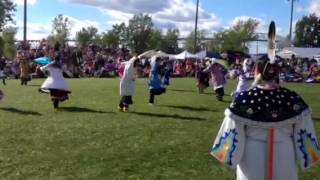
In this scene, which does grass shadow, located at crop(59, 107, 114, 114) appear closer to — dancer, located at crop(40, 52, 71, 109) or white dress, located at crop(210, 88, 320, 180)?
dancer, located at crop(40, 52, 71, 109)

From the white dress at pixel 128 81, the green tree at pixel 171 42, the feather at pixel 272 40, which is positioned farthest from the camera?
the green tree at pixel 171 42

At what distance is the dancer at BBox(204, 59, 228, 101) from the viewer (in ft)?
70.0

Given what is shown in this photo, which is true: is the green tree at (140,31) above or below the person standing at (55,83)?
above

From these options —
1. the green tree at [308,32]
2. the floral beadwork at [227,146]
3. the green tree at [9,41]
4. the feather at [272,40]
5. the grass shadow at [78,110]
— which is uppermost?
the green tree at [308,32]

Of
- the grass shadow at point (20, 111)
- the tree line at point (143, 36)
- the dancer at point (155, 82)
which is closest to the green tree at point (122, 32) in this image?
the tree line at point (143, 36)

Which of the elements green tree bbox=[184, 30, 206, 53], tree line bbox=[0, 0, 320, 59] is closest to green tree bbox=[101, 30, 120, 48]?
tree line bbox=[0, 0, 320, 59]

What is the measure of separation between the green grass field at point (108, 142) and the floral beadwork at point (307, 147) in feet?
9.01

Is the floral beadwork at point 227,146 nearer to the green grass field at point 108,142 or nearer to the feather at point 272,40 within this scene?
the feather at point 272,40

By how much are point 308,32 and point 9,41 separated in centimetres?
7594

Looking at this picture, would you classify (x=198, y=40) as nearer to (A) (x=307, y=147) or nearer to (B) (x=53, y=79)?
(B) (x=53, y=79)

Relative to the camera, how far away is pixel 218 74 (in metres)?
21.9

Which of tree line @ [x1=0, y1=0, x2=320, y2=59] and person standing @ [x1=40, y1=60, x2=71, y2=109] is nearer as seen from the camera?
person standing @ [x1=40, y1=60, x2=71, y2=109]

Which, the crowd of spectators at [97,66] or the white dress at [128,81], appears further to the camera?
the crowd of spectators at [97,66]

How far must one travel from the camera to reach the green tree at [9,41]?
2690 inches
